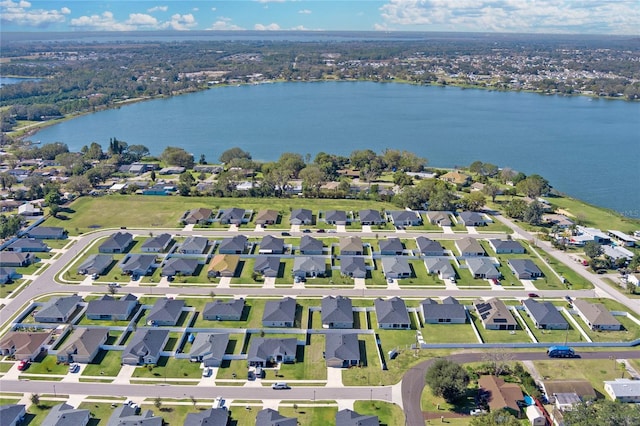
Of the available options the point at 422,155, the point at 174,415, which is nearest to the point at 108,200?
the point at 174,415

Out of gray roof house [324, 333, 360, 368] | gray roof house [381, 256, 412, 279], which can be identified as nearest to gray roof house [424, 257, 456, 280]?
gray roof house [381, 256, 412, 279]

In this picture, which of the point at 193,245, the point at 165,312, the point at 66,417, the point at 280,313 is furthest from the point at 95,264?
the point at 66,417

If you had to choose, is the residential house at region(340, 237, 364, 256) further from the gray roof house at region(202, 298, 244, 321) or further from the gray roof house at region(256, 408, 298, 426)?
the gray roof house at region(256, 408, 298, 426)

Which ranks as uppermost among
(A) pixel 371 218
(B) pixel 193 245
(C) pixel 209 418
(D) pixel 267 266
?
(A) pixel 371 218

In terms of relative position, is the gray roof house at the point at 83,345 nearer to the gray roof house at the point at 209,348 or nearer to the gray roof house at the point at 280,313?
the gray roof house at the point at 209,348

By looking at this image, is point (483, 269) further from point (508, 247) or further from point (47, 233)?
point (47, 233)

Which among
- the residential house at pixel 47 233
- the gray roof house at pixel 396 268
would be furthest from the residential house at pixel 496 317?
the residential house at pixel 47 233
